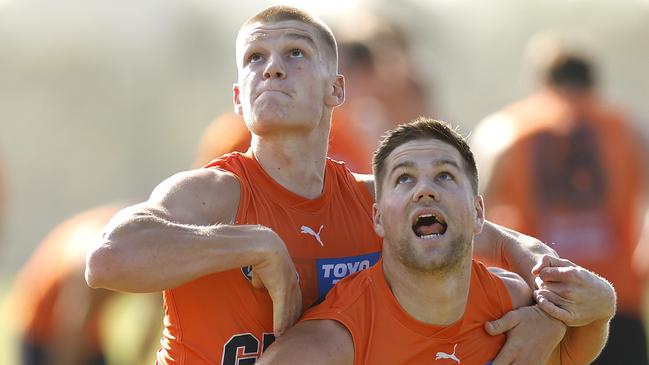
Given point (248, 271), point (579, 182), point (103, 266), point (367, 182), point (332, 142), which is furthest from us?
point (579, 182)

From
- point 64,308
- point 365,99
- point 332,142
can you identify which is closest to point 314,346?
point 332,142

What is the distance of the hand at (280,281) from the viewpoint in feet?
14.5

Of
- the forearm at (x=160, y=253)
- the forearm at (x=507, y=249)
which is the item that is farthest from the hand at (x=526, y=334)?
the forearm at (x=160, y=253)

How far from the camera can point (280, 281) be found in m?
4.46

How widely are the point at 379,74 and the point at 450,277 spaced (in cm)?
492

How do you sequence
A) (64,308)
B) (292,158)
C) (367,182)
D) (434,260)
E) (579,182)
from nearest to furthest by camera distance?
(434,260) → (292,158) → (367,182) → (64,308) → (579,182)

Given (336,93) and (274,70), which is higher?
(274,70)

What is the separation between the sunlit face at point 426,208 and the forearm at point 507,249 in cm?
55

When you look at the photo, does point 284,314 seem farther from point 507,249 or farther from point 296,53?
point 507,249

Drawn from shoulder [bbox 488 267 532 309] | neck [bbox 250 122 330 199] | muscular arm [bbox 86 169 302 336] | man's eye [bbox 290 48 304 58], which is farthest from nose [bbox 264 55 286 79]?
shoulder [bbox 488 267 532 309]

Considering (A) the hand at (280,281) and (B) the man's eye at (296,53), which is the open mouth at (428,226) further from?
(B) the man's eye at (296,53)

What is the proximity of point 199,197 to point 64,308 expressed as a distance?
3.71 m

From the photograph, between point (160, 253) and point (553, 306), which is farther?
point (553, 306)

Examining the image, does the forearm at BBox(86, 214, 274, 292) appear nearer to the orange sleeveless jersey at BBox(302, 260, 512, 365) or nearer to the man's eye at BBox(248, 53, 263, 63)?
the orange sleeveless jersey at BBox(302, 260, 512, 365)
